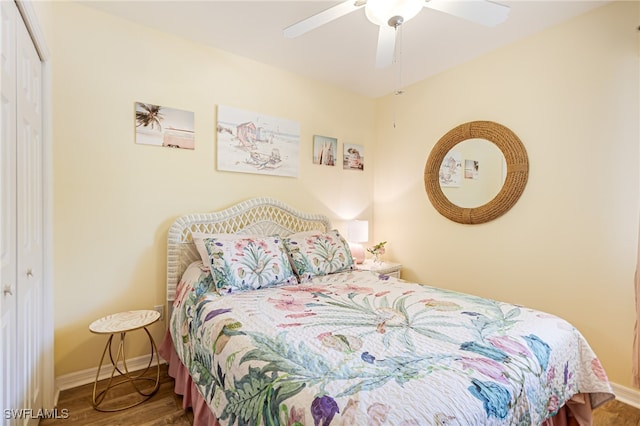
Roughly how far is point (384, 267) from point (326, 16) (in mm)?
2365

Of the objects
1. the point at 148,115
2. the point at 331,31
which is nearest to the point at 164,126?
the point at 148,115

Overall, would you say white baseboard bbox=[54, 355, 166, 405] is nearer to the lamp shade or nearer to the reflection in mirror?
the lamp shade

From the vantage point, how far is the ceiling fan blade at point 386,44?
5.78ft

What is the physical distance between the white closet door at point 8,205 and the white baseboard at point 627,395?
132 inches

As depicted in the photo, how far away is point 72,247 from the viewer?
220cm

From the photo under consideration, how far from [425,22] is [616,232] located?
1994 mm

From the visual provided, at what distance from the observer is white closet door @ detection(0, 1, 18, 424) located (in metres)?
1.19

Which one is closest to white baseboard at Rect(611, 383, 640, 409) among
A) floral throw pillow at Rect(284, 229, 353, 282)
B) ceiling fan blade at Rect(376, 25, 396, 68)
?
floral throw pillow at Rect(284, 229, 353, 282)

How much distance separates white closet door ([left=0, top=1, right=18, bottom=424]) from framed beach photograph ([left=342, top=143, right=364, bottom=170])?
282 centimetres

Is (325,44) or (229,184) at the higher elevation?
(325,44)

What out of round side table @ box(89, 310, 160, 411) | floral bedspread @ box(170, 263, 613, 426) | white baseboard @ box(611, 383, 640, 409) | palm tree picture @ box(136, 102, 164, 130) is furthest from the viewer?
palm tree picture @ box(136, 102, 164, 130)

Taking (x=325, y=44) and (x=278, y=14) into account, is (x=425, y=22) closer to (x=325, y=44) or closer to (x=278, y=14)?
(x=325, y=44)

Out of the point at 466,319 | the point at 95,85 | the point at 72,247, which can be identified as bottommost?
the point at 466,319

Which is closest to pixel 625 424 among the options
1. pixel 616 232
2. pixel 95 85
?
pixel 616 232
